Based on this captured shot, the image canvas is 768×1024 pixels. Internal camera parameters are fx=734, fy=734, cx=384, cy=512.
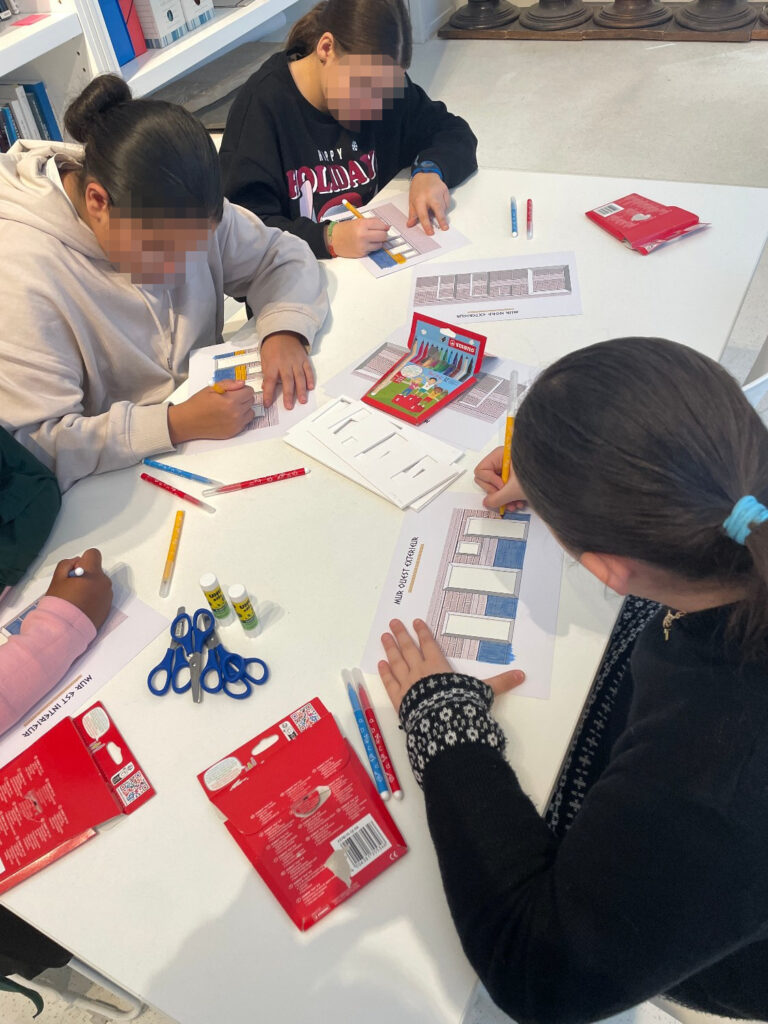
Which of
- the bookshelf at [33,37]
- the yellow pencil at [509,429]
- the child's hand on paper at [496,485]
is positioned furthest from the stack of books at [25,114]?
the child's hand on paper at [496,485]

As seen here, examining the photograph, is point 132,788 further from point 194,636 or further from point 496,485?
point 496,485

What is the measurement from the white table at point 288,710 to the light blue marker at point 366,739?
0.01 m

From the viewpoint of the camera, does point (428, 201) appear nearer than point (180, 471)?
No

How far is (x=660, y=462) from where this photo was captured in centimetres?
60

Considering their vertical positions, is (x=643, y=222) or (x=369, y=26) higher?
(x=369, y=26)

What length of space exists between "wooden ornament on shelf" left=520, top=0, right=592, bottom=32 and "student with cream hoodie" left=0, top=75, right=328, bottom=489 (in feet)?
12.0

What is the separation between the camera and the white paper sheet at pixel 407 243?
1464 mm

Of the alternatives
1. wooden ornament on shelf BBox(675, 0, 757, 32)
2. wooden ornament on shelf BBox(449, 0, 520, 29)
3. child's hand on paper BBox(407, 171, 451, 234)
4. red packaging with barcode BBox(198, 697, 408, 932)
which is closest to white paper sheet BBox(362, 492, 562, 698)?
red packaging with barcode BBox(198, 697, 408, 932)

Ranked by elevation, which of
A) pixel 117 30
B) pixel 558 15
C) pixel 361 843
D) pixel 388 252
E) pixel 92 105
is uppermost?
pixel 117 30

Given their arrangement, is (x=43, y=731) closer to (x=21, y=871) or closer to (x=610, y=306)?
(x=21, y=871)

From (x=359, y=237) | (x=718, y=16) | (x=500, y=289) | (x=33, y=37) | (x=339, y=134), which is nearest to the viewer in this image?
(x=500, y=289)

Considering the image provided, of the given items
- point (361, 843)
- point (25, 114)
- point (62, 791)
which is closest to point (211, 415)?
point (62, 791)

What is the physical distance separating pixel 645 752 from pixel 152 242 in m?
0.96

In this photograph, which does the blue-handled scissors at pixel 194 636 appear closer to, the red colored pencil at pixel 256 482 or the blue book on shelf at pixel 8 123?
the red colored pencil at pixel 256 482
